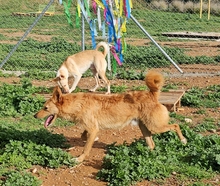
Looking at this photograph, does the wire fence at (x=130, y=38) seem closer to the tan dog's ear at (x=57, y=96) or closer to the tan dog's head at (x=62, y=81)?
the tan dog's head at (x=62, y=81)

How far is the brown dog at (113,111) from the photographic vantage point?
6.89 m

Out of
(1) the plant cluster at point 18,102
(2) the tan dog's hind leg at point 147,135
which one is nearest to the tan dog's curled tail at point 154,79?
(2) the tan dog's hind leg at point 147,135

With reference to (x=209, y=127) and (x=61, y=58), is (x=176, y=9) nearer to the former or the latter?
(x=61, y=58)

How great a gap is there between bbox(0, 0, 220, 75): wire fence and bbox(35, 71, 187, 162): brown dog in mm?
4362

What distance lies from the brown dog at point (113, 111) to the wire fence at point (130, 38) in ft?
14.3

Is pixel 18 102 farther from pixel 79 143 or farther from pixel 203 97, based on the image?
pixel 203 97

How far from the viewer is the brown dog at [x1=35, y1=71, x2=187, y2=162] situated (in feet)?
22.6

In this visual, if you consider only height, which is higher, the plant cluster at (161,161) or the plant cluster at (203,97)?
the plant cluster at (161,161)

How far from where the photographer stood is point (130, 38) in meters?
22.1

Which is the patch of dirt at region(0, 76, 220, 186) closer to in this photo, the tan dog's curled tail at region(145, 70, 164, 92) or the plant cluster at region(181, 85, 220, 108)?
the plant cluster at region(181, 85, 220, 108)

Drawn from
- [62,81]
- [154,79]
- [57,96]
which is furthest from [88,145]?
[62,81]

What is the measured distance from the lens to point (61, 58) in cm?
1579

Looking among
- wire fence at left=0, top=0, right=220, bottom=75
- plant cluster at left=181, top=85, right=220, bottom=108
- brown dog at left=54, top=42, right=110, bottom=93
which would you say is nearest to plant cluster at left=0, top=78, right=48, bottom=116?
brown dog at left=54, top=42, right=110, bottom=93

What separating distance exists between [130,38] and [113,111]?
15.3 meters
